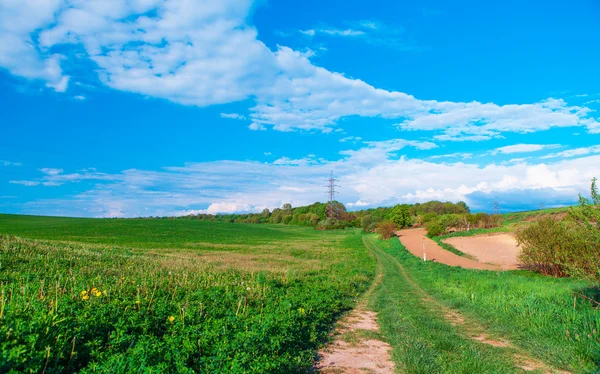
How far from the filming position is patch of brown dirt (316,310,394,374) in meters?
6.89

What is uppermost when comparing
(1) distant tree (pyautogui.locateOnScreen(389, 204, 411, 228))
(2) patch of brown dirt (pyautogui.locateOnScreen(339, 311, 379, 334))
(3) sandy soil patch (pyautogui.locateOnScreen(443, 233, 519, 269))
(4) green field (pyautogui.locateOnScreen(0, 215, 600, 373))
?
(1) distant tree (pyautogui.locateOnScreen(389, 204, 411, 228))

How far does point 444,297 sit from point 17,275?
16.0 metres

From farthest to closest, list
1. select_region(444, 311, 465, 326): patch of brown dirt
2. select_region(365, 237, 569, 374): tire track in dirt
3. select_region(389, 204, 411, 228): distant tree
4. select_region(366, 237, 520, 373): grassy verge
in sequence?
select_region(389, 204, 411, 228): distant tree < select_region(444, 311, 465, 326): patch of brown dirt < select_region(365, 237, 569, 374): tire track in dirt < select_region(366, 237, 520, 373): grassy verge

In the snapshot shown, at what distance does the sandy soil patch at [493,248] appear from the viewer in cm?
3371

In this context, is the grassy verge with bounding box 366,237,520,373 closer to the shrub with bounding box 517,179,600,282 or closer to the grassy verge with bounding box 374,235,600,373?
the grassy verge with bounding box 374,235,600,373

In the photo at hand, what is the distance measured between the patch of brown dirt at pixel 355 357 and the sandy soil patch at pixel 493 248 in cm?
2501

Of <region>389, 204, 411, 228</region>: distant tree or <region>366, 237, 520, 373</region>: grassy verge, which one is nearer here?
<region>366, 237, 520, 373</region>: grassy verge

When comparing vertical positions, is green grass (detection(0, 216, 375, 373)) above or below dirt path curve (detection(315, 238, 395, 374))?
above

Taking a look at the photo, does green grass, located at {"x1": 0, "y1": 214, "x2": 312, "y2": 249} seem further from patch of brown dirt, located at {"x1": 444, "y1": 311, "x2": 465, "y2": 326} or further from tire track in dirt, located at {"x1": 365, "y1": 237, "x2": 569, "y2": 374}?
patch of brown dirt, located at {"x1": 444, "y1": 311, "x2": 465, "y2": 326}

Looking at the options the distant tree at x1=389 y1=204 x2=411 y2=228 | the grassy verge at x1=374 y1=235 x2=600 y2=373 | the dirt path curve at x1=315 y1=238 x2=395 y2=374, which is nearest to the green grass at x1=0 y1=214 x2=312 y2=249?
the distant tree at x1=389 y1=204 x2=411 y2=228

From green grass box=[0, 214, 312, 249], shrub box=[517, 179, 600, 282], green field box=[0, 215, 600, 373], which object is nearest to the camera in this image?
green field box=[0, 215, 600, 373]

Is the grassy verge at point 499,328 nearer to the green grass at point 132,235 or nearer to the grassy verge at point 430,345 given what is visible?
the grassy verge at point 430,345

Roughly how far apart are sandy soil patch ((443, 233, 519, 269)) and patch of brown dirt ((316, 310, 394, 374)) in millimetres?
25014

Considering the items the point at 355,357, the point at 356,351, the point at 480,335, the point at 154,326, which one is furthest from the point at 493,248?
the point at 154,326
